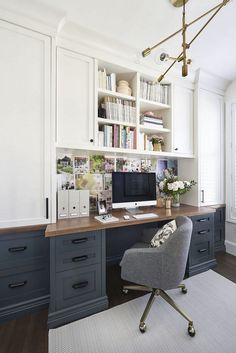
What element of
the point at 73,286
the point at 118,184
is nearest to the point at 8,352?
the point at 73,286

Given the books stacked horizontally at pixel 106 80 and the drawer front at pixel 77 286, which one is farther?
the books stacked horizontally at pixel 106 80

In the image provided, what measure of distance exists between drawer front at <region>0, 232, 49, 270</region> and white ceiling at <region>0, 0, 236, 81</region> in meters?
2.00

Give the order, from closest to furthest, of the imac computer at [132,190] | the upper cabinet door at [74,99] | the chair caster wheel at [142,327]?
the chair caster wheel at [142,327] → the upper cabinet door at [74,99] → the imac computer at [132,190]

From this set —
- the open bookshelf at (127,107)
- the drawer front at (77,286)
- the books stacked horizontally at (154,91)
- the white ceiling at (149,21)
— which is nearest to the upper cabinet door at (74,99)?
the open bookshelf at (127,107)

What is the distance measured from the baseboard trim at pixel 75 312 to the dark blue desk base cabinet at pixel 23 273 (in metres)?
0.25

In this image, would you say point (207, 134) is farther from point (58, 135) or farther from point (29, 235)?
point (29, 235)

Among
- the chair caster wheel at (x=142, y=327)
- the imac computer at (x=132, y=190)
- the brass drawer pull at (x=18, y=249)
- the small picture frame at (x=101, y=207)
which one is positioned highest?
the imac computer at (x=132, y=190)

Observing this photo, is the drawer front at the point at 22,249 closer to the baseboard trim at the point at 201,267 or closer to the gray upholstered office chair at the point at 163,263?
the gray upholstered office chair at the point at 163,263

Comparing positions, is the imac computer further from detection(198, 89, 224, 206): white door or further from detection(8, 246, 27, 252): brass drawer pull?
detection(8, 246, 27, 252): brass drawer pull

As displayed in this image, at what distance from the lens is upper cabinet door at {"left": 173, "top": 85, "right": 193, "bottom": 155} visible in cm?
251

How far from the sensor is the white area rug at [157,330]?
1.32 meters

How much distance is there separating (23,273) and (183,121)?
2.67 metres

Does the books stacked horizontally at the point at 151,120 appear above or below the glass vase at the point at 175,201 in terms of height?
above

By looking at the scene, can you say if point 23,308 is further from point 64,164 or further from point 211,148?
point 211,148
